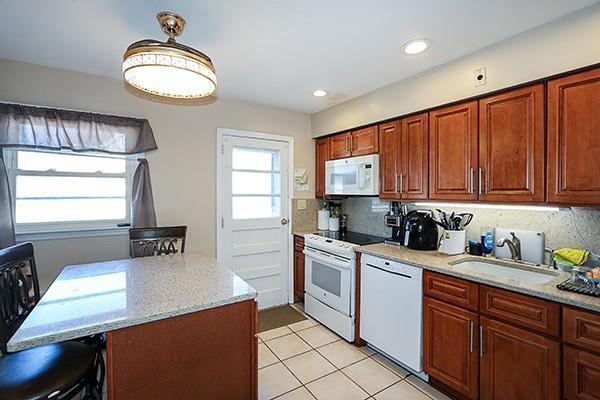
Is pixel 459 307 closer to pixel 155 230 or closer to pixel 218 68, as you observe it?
pixel 155 230

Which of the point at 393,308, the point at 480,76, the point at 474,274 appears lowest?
the point at 393,308

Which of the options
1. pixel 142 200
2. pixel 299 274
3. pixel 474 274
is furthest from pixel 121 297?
pixel 299 274

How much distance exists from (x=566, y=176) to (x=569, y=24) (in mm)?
857

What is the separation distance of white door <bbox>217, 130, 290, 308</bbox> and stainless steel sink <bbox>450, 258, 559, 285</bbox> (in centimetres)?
204

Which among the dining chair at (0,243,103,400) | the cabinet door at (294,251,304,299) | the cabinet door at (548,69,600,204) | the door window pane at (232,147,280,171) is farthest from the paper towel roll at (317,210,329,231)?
the dining chair at (0,243,103,400)

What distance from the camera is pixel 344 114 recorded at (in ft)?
10.5

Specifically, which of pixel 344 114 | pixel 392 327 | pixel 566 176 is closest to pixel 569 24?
pixel 566 176

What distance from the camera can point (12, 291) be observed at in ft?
4.89

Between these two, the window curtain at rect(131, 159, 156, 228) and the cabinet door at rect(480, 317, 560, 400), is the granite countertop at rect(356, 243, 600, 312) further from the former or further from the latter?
the window curtain at rect(131, 159, 156, 228)

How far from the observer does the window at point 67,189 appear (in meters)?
2.27

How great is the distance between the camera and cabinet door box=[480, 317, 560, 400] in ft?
4.78

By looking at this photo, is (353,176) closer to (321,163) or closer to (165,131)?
(321,163)

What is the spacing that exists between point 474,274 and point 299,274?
6.83ft

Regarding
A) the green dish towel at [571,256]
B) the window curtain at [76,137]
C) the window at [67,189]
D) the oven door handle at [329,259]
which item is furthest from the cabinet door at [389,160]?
the window at [67,189]
